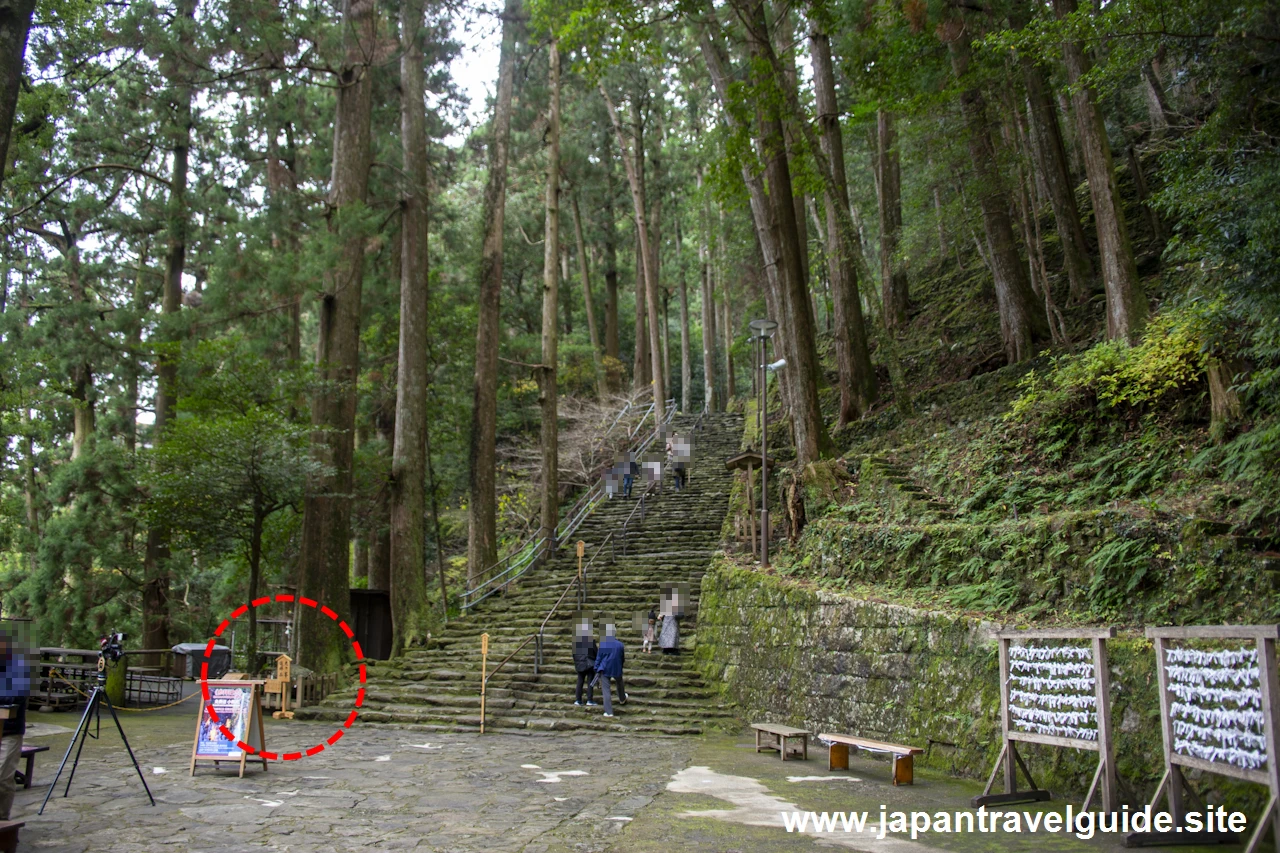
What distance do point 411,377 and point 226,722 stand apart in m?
9.23

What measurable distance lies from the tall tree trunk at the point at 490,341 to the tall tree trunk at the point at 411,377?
1823mm

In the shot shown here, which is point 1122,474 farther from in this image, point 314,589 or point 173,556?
point 173,556

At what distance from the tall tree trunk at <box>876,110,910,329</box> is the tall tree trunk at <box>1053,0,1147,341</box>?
7051mm

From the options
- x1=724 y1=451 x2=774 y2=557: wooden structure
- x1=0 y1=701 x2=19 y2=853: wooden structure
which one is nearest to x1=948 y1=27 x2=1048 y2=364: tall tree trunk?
x1=724 y1=451 x2=774 y2=557: wooden structure

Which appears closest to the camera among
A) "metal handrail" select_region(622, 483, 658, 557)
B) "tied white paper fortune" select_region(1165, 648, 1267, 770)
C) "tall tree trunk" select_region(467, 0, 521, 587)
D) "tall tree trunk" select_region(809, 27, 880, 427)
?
"tied white paper fortune" select_region(1165, 648, 1267, 770)

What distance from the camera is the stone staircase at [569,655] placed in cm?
1194

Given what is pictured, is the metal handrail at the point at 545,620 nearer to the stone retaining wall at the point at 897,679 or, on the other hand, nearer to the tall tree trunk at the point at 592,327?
the stone retaining wall at the point at 897,679

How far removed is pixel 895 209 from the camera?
813 inches

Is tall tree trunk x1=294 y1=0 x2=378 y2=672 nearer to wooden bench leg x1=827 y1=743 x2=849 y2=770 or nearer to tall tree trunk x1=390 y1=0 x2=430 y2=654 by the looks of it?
tall tree trunk x1=390 y1=0 x2=430 y2=654

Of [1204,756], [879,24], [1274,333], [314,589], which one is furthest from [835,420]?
[1204,756]

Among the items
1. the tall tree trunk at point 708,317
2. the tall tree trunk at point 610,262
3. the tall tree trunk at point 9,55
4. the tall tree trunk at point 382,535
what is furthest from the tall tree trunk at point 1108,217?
the tall tree trunk at point 610,262

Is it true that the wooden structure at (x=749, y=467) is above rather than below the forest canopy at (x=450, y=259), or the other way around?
below

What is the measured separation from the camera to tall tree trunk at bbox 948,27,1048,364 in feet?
47.3

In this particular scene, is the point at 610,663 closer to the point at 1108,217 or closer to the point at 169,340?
the point at 1108,217
